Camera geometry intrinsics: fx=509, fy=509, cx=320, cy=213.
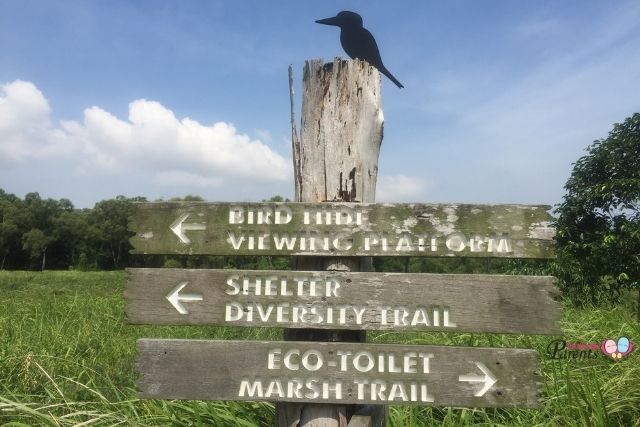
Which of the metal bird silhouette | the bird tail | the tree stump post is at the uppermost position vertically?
the metal bird silhouette

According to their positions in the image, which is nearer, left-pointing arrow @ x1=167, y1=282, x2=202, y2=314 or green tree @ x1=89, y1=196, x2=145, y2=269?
left-pointing arrow @ x1=167, y1=282, x2=202, y2=314

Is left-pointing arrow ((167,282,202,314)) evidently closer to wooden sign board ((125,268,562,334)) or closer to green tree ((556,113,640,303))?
wooden sign board ((125,268,562,334))

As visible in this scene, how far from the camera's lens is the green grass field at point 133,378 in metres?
2.83

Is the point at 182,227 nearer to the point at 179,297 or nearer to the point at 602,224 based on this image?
the point at 179,297

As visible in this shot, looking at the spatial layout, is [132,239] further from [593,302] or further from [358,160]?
[593,302]

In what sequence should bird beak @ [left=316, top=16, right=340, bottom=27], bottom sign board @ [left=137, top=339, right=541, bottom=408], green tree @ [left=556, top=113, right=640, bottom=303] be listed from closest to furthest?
1. bottom sign board @ [left=137, top=339, right=541, bottom=408]
2. bird beak @ [left=316, top=16, right=340, bottom=27]
3. green tree @ [left=556, top=113, right=640, bottom=303]

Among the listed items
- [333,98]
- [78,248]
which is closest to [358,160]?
[333,98]

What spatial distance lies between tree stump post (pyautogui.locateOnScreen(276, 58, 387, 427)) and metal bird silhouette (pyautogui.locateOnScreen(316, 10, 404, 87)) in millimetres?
381

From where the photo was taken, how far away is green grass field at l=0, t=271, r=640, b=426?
283cm

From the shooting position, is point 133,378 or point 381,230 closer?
point 381,230

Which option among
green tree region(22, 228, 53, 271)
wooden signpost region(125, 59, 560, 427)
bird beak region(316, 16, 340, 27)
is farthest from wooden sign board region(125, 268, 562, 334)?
green tree region(22, 228, 53, 271)

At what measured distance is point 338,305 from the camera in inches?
81.7

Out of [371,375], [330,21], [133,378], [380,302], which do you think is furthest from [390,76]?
[133,378]

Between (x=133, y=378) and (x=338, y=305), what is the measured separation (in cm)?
310
